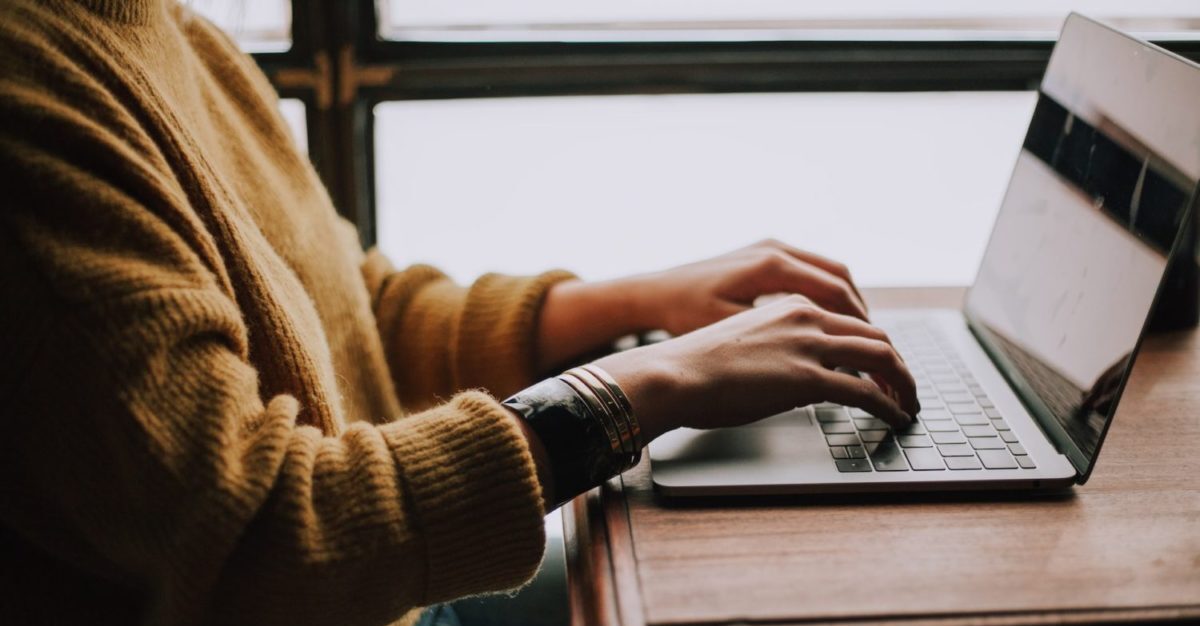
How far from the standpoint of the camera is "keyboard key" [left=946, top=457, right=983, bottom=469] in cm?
68

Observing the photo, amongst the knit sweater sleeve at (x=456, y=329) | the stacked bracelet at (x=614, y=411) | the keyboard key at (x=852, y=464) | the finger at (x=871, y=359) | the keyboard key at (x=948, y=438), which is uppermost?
the finger at (x=871, y=359)

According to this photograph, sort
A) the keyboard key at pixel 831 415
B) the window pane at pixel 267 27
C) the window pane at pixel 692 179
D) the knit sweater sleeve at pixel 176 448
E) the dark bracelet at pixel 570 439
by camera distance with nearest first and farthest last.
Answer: the knit sweater sleeve at pixel 176 448, the dark bracelet at pixel 570 439, the keyboard key at pixel 831 415, the window pane at pixel 267 27, the window pane at pixel 692 179

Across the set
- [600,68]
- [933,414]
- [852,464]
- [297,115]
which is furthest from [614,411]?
[297,115]

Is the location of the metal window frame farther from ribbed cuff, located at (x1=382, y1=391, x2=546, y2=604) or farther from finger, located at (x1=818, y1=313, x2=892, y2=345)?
ribbed cuff, located at (x1=382, y1=391, x2=546, y2=604)

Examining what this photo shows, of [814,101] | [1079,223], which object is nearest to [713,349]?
[1079,223]

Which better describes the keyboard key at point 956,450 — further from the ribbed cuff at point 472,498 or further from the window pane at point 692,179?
the window pane at point 692,179

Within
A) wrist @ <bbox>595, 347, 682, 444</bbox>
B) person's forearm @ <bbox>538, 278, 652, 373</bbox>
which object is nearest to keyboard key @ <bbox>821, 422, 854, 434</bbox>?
wrist @ <bbox>595, 347, 682, 444</bbox>

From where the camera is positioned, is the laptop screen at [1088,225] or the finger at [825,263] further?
the finger at [825,263]

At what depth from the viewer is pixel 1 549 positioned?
0.60 meters

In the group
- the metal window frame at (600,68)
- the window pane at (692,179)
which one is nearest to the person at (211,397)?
the metal window frame at (600,68)

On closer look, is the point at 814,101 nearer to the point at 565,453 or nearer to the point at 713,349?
the point at 713,349

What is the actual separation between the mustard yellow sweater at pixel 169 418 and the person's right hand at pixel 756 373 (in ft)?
0.41

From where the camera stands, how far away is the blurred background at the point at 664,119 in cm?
127

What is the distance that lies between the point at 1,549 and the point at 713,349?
50 centimetres
